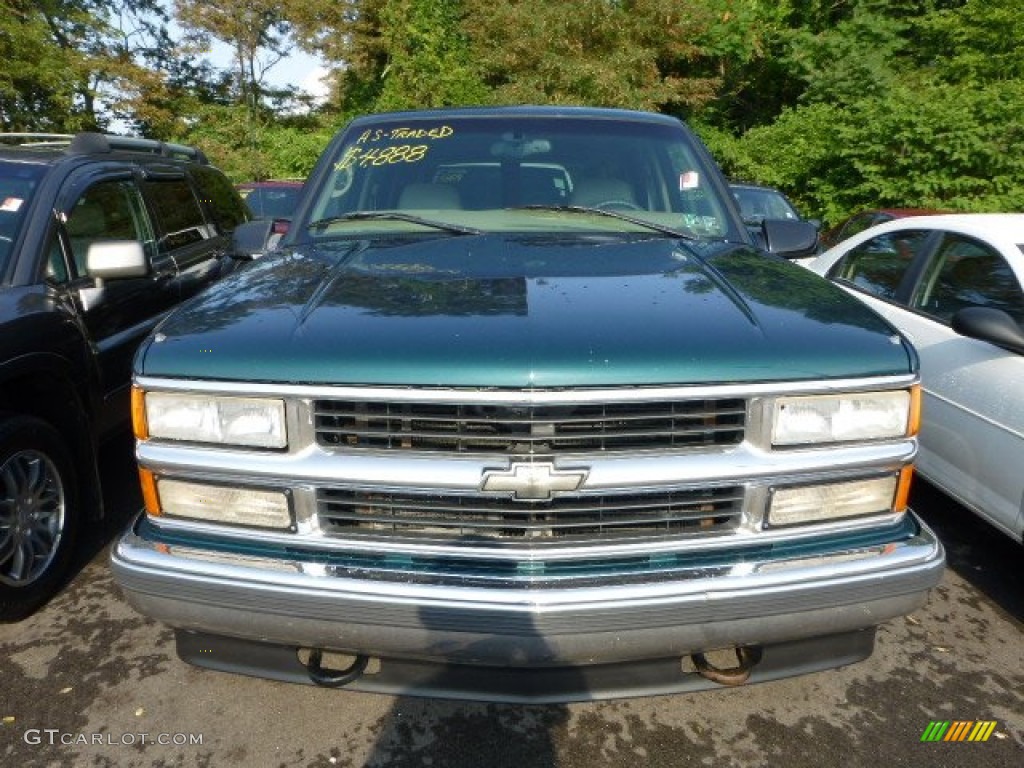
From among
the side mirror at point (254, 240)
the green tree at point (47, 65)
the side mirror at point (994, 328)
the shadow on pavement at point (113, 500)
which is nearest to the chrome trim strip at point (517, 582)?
the side mirror at point (994, 328)

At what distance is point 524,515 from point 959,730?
1771mm

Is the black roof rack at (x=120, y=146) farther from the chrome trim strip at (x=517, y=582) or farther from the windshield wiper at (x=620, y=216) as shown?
the chrome trim strip at (x=517, y=582)

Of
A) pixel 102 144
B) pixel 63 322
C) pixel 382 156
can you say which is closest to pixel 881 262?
pixel 382 156

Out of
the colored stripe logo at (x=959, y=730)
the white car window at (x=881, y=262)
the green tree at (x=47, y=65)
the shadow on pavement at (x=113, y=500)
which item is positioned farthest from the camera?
the green tree at (x=47, y=65)

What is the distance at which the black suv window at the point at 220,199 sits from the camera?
5.77 meters

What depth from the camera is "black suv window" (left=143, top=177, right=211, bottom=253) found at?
4828 mm

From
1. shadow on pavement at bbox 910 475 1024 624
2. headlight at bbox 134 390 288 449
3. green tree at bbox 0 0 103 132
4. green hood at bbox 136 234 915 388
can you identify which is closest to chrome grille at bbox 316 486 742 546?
headlight at bbox 134 390 288 449

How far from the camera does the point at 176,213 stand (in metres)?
5.12

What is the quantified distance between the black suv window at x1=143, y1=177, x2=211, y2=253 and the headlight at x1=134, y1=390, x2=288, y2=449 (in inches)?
118

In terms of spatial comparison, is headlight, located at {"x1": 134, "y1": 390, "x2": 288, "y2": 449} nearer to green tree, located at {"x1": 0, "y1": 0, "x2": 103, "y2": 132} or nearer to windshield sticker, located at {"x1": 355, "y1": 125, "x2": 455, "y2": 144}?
windshield sticker, located at {"x1": 355, "y1": 125, "x2": 455, "y2": 144}

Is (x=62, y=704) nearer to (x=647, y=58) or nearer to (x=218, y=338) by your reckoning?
(x=218, y=338)

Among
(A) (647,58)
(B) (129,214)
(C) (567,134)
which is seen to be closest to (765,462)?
(C) (567,134)

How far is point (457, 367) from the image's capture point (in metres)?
1.93

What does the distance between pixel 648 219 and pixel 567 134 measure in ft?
1.95
